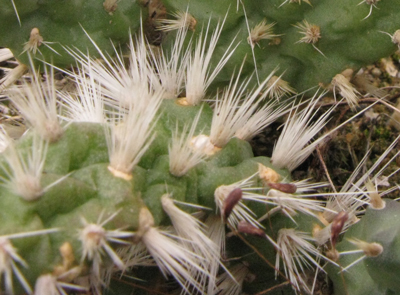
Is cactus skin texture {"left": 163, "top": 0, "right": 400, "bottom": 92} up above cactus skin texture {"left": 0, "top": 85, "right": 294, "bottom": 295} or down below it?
above

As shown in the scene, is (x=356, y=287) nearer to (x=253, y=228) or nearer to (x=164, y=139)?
(x=253, y=228)

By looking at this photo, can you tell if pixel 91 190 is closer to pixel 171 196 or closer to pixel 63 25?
pixel 171 196

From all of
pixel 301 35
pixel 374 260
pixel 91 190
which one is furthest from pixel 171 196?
pixel 301 35

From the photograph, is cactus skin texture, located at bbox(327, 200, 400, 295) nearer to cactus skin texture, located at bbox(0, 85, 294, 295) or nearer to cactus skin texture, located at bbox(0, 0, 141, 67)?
cactus skin texture, located at bbox(0, 85, 294, 295)

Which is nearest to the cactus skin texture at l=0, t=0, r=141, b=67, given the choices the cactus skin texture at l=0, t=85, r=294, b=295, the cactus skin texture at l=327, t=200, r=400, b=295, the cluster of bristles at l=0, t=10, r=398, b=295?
the cluster of bristles at l=0, t=10, r=398, b=295

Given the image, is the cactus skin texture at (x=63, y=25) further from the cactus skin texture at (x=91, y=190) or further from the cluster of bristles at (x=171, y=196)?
the cactus skin texture at (x=91, y=190)

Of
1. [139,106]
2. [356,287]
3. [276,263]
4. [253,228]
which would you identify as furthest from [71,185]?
[356,287]
